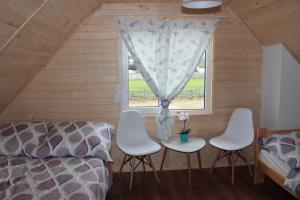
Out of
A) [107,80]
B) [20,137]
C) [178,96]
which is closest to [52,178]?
[20,137]

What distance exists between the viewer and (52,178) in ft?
7.07

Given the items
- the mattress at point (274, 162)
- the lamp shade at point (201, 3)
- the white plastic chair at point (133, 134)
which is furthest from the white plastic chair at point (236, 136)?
the lamp shade at point (201, 3)

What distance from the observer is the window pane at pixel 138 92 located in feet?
11.3

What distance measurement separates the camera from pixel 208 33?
3.28m

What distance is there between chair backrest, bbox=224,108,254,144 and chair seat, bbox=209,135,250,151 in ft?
0.19

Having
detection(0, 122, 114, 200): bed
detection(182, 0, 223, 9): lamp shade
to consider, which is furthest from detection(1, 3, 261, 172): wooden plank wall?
detection(182, 0, 223, 9): lamp shade

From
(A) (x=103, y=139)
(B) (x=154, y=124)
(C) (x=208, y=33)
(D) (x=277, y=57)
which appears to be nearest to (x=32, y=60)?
(A) (x=103, y=139)

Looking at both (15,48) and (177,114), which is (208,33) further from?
(15,48)

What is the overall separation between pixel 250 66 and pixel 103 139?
6.79 ft

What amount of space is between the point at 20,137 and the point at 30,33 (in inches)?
44.3

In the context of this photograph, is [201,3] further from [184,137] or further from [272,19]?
[184,137]

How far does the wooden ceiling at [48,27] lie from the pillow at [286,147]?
101 cm

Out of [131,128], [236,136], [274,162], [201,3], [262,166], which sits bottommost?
[262,166]

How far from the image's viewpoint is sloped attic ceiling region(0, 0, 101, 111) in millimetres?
1812
